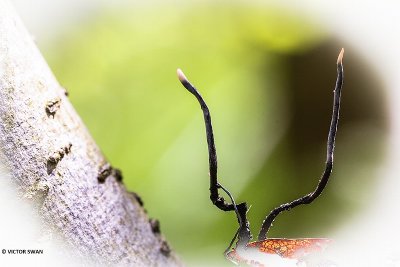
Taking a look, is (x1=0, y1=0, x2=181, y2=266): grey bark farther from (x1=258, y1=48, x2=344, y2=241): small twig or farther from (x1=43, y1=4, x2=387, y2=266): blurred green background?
(x1=43, y1=4, x2=387, y2=266): blurred green background

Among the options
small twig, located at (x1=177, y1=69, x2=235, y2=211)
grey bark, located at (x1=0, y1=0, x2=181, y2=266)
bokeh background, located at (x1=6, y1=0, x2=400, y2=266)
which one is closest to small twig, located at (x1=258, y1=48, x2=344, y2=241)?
small twig, located at (x1=177, y1=69, x2=235, y2=211)

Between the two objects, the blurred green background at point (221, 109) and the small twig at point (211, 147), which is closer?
the small twig at point (211, 147)

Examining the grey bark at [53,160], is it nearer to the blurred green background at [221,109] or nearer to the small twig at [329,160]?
the small twig at [329,160]

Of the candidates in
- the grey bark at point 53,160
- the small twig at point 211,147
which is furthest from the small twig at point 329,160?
the grey bark at point 53,160

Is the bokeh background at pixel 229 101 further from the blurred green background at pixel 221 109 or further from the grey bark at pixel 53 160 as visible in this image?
the grey bark at pixel 53 160

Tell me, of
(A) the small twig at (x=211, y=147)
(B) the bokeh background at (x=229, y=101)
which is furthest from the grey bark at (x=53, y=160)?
(B) the bokeh background at (x=229, y=101)

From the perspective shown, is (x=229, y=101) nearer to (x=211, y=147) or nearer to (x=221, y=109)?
(x=221, y=109)

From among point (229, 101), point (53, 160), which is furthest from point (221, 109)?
point (53, 160)

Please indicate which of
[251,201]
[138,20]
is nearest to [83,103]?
[138,20]
